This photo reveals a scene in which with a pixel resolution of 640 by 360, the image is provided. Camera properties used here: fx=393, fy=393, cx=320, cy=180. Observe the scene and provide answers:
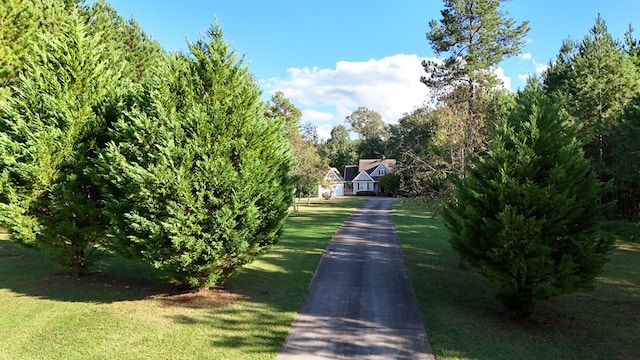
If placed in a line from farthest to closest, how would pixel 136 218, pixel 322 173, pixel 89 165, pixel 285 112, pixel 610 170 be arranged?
pixel 285 112 < pixel 322 173 < pixel 610 170 < pixel 89 165 < pixel 136 218

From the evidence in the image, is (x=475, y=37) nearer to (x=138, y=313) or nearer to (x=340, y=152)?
(x=138, y=313)

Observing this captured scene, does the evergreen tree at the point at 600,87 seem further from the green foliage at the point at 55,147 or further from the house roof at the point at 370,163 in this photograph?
the house roof at the point at 370,163

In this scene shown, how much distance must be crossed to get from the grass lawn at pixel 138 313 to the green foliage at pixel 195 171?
45.3 inches

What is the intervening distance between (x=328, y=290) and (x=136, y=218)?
5723 millimetres

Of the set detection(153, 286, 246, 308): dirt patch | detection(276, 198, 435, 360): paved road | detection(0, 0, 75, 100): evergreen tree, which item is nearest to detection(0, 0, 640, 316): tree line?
detection(153, 286, 246, 308): dirt patch

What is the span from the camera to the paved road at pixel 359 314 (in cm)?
776

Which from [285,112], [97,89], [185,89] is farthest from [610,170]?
[285,112]

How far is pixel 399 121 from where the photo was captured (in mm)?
75500

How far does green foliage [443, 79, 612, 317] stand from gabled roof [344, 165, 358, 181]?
69214 millimetres

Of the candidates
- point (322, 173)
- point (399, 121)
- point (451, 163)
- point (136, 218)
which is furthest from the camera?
point (399, 121)

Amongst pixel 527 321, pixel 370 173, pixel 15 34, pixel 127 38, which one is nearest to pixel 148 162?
pixel 527 321

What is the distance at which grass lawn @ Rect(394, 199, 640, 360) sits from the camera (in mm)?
7855

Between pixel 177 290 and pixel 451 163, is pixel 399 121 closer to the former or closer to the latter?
pixel 451 163

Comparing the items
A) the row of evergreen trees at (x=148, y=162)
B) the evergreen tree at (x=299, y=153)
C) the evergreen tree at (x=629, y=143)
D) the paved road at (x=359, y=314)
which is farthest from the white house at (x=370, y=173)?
the row of evergreen trees at (x=148, y=162)
